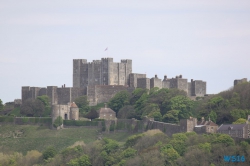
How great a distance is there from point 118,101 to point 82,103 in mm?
4168

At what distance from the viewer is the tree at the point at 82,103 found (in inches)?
4594

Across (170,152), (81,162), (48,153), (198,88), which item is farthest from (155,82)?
(170,152)

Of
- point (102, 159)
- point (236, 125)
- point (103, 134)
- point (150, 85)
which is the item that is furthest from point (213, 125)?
point (150, 85)

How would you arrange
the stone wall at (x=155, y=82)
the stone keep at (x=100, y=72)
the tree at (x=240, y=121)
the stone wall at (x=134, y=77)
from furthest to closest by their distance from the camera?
the stone keep at (x=100, y=72)
the stone wall at (x=134, y=77)
the stone wall at (x=155, y=82)
the tree at (x=240, y=121)

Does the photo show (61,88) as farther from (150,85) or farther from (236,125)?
(236,125)

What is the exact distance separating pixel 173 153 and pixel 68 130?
22.3 meters

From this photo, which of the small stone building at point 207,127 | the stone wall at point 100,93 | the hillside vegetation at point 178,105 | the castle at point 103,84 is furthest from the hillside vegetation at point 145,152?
the castle at point 103,84

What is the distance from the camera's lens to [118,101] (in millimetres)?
115500

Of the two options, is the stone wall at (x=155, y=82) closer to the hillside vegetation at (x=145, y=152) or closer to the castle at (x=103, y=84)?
the castle at (x=103, y=84)

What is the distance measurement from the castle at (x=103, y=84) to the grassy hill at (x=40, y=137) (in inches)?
379

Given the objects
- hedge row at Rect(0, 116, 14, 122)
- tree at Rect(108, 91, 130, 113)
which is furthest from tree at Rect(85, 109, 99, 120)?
hedge row at Rect(0, 116, 14, 122)

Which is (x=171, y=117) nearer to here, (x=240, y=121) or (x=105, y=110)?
(x=105, y=110)

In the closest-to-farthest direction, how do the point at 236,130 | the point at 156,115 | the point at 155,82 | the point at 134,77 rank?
the point at 236,130, the point at 156,115, the point at 155,82, the point at 134,77

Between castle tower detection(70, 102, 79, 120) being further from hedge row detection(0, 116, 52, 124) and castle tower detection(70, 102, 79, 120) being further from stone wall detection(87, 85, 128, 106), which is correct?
stone wall detection(87, 85, 128, 106)
